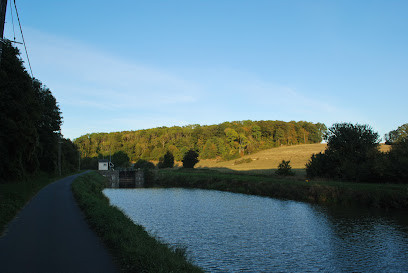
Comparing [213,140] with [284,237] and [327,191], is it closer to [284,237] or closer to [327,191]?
[327,191]

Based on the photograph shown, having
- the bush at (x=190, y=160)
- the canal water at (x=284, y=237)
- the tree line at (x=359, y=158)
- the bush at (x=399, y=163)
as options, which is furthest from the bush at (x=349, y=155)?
the bush at (x=190, y=160)

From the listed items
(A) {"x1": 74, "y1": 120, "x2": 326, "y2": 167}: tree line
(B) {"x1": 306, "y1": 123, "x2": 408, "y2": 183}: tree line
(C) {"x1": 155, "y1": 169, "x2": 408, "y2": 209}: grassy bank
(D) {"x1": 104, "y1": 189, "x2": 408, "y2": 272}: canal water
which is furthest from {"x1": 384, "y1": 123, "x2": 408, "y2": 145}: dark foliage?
(A) {"x1": 74, "y1": 120, "x2": 326, "y2": 167}: tree line

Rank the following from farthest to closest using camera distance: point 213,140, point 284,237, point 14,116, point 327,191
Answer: point 213,140 → point 327,191 → point 14,116 → point 284,237

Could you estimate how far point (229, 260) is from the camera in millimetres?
11469

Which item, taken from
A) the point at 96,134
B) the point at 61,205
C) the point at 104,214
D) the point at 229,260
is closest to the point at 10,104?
the point at 61,205

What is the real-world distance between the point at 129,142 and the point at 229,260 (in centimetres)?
13011

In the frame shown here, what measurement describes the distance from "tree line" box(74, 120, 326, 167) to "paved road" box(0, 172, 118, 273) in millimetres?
81330

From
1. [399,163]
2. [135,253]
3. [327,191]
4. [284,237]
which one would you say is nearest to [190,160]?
[327,191]

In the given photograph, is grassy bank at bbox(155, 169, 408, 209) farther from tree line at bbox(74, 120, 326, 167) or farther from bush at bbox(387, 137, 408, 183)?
tree line at bbox(74, 120, 326, 167)

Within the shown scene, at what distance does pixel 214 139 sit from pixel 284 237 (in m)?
93.7

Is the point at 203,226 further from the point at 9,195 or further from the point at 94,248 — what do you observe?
the point at 9,195

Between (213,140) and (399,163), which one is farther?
(213,140)

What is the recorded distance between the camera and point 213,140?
10869 cm

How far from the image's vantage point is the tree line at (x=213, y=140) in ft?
343
